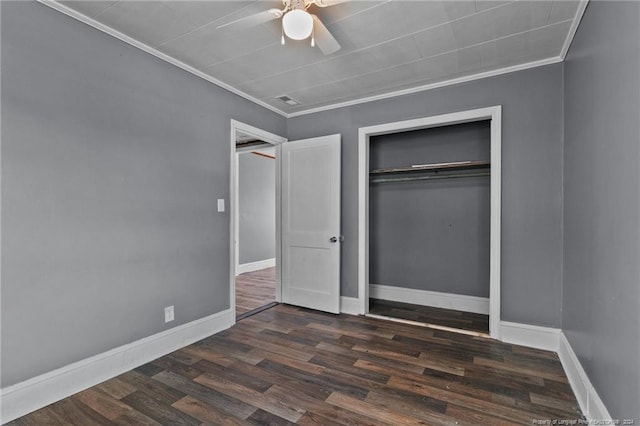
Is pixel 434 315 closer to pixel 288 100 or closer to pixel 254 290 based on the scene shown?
pixel 254 290

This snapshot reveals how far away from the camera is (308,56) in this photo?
2760mm

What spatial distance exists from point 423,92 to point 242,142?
12.1ft

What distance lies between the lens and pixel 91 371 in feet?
7.27

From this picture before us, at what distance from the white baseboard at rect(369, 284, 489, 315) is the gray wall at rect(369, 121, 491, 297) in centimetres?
7

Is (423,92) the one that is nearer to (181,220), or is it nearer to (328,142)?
(328,142)

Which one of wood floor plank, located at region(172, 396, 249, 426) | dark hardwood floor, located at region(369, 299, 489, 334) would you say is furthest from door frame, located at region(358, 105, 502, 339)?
wood floor plank, located at region(172, 396, 249, 426)

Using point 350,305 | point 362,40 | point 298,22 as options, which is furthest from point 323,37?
point 350,305

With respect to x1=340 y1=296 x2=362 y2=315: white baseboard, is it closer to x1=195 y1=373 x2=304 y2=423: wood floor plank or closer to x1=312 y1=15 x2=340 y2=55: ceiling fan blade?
x1=195 y1=373 x2=304 y2=423: wood floor plank

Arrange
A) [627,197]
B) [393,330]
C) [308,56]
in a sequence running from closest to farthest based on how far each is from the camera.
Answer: [627,197]
[308,56]
[393,330]

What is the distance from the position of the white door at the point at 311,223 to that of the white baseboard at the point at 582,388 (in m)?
2.16

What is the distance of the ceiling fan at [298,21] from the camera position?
5.65ft

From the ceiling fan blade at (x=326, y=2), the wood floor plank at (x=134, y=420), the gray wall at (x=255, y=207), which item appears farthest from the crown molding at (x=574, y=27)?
the gray wall at (x=255, y=207)

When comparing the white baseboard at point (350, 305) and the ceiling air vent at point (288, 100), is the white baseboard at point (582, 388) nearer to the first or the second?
the white baseboard at point (350, 305)

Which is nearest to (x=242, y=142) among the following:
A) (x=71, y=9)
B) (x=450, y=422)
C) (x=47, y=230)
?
(x=71, y=9)
